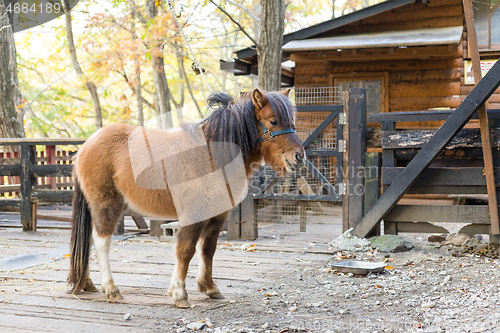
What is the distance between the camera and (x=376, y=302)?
3.21 metres

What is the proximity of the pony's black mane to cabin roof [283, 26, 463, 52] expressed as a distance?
5.45m

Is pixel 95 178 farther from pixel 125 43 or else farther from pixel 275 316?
pixel 125 43

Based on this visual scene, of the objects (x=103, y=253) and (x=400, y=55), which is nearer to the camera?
(x=103, y=253)

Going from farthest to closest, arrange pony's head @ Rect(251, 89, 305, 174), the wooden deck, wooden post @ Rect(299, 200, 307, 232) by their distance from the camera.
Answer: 1. wooden post @ Rect(299, 200, 307, 232)
2. pony's head @ Rect(251, 89, 305, 174)
3. the wooden deck

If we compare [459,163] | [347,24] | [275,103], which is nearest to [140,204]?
[275,103]

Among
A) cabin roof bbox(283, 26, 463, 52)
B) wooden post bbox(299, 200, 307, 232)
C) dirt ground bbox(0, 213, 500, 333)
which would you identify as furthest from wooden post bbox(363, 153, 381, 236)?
cabin roof bbox(283, 26, 463, 52)

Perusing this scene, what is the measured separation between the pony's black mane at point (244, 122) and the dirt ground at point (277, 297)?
1.19m

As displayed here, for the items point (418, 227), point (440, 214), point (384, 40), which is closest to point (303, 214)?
point (418, 227)

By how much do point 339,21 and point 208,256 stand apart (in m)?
6.94

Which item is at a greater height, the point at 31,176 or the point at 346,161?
the point at 346,161

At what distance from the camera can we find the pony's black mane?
3156mm

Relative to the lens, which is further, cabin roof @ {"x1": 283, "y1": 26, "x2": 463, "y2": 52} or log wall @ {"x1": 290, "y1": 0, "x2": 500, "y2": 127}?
log wall @ {"x1": 290, "y1": 0, "x2": 500, "y2": 127}

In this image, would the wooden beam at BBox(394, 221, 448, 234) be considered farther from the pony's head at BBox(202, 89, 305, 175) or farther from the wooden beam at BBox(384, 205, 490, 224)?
the pony's head at BBox(202, 89, 305, 175)

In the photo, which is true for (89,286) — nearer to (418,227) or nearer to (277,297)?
(277,297)
